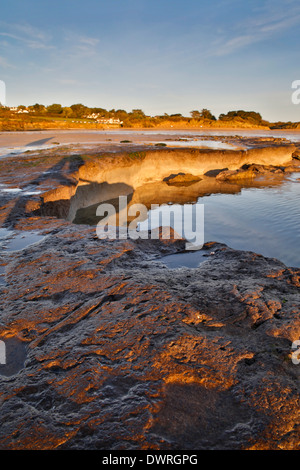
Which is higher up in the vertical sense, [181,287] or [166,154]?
[166,154]

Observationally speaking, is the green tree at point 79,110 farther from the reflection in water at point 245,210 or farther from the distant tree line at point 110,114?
the reflection in water at point 245,210

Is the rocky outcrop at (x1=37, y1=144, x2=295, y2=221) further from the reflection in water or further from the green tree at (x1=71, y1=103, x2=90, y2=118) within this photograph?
the green tree at (x1=71, y1=103, x2=90, y2=118)

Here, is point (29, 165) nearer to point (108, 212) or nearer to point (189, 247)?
point (108, 212)

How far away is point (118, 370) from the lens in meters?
1.87

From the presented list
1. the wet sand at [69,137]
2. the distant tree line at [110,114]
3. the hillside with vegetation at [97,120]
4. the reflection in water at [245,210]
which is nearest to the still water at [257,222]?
the reflection in water at [245,210]

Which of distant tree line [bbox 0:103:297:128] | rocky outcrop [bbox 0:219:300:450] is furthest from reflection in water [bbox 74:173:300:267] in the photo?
distant tree line [bbox 0:103:297:128]

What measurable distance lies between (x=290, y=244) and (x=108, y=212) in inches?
229

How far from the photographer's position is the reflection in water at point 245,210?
245 inches

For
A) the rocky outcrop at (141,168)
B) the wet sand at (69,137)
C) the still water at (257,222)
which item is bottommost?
the still water at (257,222)

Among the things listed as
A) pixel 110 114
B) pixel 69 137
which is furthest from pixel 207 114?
pixel 69 137

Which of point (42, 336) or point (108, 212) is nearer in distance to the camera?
point (42, 336)

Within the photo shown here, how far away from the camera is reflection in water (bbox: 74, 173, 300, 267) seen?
6.23 metres

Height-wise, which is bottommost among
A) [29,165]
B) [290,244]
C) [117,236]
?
[290,244]
